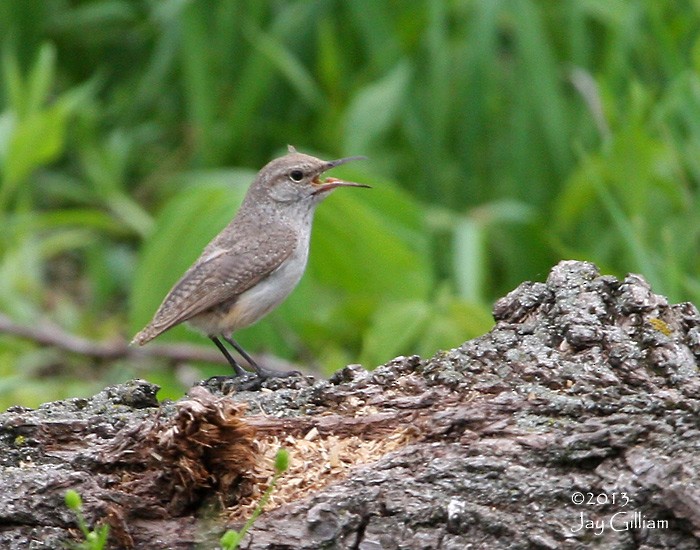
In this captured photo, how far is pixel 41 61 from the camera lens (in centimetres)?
839

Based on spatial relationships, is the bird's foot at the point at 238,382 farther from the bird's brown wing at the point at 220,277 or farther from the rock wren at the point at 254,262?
the bird's brown wing at the point at 220,277

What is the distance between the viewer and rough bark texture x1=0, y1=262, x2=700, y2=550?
3.39 metres

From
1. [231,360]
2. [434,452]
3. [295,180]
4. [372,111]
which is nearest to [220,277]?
[231,360]

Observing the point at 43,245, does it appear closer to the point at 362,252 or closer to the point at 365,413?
the point at 362,252

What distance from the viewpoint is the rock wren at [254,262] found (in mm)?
6035

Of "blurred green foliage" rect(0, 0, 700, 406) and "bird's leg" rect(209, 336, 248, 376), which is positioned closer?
"bird's leg" rect(209, 336, 248, 376)

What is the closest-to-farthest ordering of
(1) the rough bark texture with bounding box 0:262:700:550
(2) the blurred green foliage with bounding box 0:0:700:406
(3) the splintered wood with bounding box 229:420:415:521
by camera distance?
1. (1) the rough bark texture with bounding box 0:262:700:550
2. (3) the splintered wood with bounding box 229:420:415:521
3. (2) the blurred green foliage with bounding box 0:0:700:406

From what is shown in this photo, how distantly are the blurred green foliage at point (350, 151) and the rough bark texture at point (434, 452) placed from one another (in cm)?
283

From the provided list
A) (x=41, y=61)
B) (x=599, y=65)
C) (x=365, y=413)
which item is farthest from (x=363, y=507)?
(x=599, y=65)

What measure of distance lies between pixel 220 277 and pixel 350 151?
9.52 feet

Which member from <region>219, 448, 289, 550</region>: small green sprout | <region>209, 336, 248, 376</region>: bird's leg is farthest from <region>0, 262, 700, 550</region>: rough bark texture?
<region>209, 336, 248, 376</region>: bird's leg

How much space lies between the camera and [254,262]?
620cm

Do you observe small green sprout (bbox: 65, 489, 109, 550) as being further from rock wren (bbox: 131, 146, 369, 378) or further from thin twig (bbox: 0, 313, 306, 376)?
thin twig (bbox: 0, 313, 306, 376)

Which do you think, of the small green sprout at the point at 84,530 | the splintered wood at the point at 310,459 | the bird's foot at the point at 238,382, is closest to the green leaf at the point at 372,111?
the bird's foot at the point at 238,382
